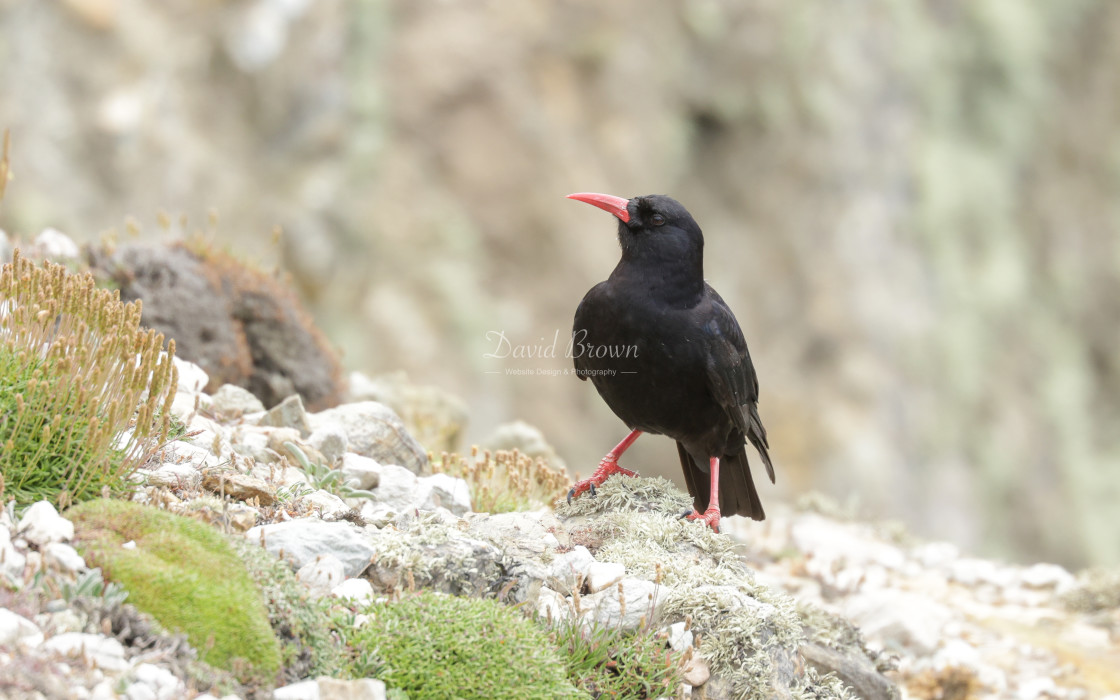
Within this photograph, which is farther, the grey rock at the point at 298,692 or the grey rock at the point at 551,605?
the grey rock at the point at 551,605

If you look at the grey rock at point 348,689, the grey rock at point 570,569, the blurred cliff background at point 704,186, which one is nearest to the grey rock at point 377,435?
the grey rock at point 570,569

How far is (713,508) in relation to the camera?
5273 mm

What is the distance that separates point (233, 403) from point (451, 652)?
2889mm

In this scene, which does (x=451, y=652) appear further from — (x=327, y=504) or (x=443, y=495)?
(x=443, y=495)

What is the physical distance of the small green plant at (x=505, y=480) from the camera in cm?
573

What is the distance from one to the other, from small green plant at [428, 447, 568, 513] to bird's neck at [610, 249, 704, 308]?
1.55 metres

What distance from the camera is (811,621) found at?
521cm

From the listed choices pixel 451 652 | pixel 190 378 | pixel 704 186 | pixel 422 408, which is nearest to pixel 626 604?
pixel 451 652

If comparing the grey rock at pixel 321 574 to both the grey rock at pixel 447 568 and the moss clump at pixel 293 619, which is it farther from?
the grey rock at pixel 447 568

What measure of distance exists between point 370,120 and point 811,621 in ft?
33.5

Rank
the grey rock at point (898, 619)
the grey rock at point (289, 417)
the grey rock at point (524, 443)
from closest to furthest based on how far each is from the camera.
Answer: the grey rock at point (289, 417)
the grey rock at point (898, 619)
the grey rock at point (524, 443)

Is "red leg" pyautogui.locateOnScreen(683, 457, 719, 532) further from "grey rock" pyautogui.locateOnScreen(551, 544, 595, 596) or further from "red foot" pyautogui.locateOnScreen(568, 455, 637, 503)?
"grey rock" pyautogui.locateOnScreen(551, 544, 595, 596)

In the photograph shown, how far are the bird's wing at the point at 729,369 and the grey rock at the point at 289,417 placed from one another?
2.41 m

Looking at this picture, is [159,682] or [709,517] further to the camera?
[709,517]
